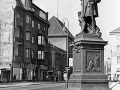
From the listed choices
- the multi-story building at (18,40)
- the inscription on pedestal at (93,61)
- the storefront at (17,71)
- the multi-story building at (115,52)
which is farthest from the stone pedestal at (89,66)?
the multi-story building at (115,52)

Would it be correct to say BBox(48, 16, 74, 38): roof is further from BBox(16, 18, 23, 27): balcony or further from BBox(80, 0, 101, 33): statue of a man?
BBox(80, 0, 101, 33): statue of a man

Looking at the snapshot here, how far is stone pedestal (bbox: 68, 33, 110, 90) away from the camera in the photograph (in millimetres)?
12391

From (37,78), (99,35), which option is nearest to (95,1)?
(99,35)

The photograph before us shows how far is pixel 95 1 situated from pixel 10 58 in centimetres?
4320

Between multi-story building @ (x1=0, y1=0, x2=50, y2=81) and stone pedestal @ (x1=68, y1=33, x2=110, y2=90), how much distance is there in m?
40.8

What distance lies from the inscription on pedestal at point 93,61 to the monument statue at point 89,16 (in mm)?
1148

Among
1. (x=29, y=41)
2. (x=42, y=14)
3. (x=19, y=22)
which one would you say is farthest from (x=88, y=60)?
(x=42, y=14)

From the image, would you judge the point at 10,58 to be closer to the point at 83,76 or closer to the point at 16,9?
the point at 16,9

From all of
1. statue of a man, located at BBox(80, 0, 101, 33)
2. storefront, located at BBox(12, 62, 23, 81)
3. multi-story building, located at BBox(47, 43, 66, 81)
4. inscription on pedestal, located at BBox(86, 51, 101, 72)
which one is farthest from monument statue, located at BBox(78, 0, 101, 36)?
multi-story building, located at BBox(47, 43, 66, 81)

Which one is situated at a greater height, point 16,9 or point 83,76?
point 16,9

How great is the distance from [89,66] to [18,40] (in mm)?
45305

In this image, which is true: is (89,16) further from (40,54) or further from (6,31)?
(40,54)

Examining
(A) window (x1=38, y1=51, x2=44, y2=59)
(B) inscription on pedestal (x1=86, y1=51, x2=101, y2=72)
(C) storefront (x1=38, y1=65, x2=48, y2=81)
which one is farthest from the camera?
(C) storefront (x1=38, y1=65, x2=48, y2=81)

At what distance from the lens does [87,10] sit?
13180 mm
